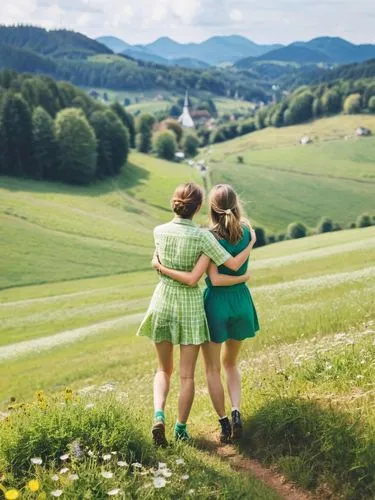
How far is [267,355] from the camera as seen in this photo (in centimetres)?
1532

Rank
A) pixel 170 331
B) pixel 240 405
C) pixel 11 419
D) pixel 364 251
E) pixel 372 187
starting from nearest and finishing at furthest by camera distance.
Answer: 1. pixel 11 419
2. pixel 170 331
3. pixel 240 405
4. pixel 364 251
5. pixel 372 187

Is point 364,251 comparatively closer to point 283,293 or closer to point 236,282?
point 283,293

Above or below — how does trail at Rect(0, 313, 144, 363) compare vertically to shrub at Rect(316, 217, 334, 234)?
above

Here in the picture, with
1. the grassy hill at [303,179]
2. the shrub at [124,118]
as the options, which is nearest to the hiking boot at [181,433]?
the grassy hill at [303,179]

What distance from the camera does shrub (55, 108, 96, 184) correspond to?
4803 inches

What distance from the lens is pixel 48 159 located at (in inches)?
4835

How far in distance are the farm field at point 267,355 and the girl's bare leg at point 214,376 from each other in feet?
1.69

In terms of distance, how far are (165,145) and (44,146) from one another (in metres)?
55.0

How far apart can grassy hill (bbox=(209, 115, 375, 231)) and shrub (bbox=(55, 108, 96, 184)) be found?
31.7 meters

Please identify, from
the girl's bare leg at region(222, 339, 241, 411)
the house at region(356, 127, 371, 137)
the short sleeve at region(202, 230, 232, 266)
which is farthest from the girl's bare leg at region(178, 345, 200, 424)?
the house at region(356, 127, 371, 137)

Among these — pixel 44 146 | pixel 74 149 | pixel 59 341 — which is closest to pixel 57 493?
pixel 59 341

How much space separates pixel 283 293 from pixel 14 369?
12958 millimetres

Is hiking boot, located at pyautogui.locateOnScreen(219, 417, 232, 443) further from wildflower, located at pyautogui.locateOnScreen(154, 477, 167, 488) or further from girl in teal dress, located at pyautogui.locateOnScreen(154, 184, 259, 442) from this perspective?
wildflower, located at pyautogui.locateOnScreen(154, 477, 167, 488)

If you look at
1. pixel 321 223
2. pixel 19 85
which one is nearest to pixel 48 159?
pixel 19 85
